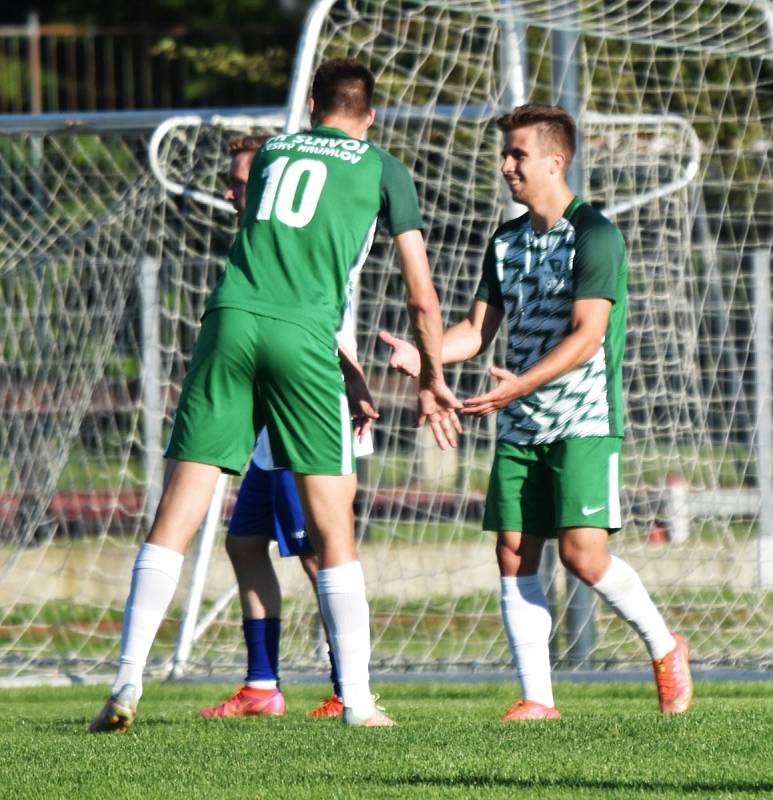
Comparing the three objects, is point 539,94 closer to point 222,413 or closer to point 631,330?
point 631,330

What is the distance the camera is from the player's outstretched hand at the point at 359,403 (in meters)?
5.44

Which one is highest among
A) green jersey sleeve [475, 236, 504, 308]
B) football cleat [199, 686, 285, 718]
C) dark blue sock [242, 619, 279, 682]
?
green jersey sleeve [475, 236, 504, 308]

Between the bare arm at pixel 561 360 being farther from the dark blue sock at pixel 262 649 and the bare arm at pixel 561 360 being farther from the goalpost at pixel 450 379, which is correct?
the goalpost at pixel 450 379

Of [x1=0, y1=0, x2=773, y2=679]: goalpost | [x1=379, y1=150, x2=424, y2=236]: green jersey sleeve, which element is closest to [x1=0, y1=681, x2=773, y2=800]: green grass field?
[x1=379, y1=150, x2=424, y2=236]: green jersey sleeve

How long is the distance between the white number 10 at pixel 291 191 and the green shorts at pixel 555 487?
1.09m

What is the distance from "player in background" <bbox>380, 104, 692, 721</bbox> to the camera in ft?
17.8

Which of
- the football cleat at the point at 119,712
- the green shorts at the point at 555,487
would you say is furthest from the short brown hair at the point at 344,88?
the football cleat at the point at 119,712

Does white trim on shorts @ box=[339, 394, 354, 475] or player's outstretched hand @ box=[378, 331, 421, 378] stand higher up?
player's outstretched hand @ box=[378, 331, 421, 378]

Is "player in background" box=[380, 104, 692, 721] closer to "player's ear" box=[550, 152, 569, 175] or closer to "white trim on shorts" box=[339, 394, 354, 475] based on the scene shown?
"player's ear" box=[550, 152, 569, 175]

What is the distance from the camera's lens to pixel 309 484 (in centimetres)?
507

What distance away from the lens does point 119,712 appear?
5.02 meters

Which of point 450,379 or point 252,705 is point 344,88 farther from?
point 450,379

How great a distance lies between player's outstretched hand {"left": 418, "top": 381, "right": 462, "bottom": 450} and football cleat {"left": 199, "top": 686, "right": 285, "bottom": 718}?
1.33 m

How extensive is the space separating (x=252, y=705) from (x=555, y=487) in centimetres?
146
